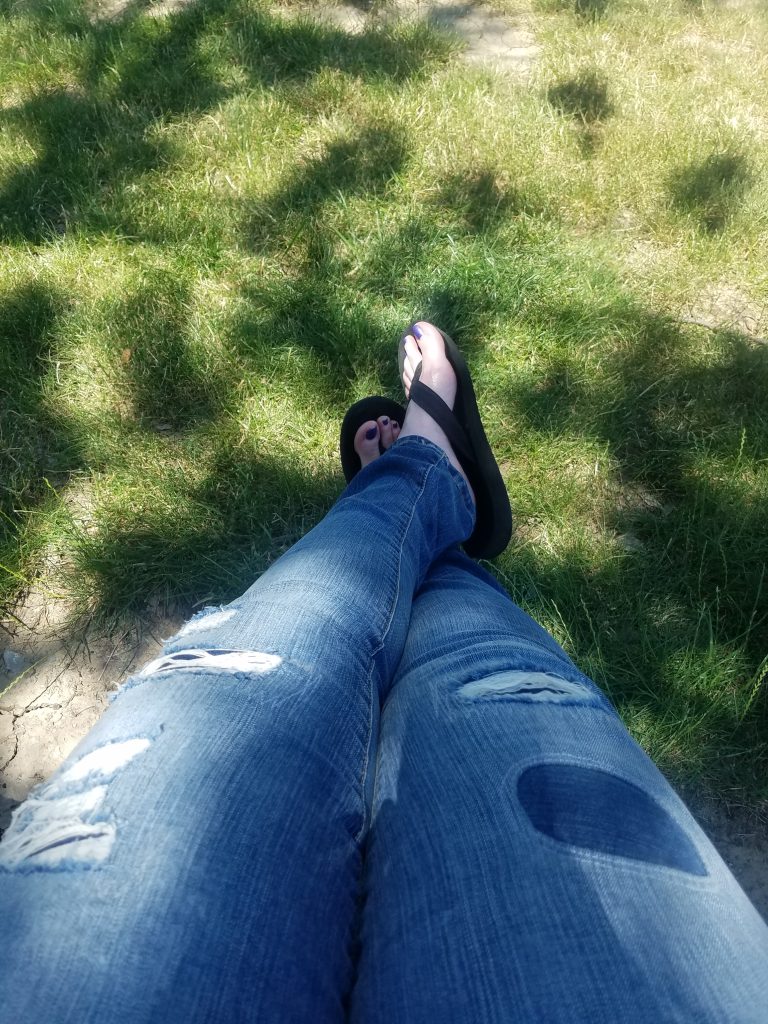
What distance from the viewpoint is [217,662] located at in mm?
878

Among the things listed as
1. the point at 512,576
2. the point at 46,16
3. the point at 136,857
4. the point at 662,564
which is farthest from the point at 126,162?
the point at 136,857

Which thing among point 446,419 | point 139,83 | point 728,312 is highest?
point 139,83

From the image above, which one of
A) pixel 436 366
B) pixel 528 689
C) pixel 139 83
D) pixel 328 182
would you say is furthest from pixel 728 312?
pixel 139 83

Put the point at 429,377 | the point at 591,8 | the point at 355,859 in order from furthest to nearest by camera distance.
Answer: the point at 591,8 → the point at 429,377 → the point at 355,859

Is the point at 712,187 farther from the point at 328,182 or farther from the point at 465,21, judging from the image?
the point at 465,21

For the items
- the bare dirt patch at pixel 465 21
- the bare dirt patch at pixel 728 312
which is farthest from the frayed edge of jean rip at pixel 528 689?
the bare dirt patch at pixel 465 21

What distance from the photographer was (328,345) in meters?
1.84

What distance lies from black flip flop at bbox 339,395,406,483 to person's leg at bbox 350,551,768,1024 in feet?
2.72

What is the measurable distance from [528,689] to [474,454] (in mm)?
803

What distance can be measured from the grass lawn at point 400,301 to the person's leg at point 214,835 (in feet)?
2.20

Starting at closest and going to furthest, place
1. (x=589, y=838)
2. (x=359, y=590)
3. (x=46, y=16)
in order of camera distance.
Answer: (x=589, y=838)
(x=359, y=590)
(x=46, y=16)

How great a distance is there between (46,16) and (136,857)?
123 inches

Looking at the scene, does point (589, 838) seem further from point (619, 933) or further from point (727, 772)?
point (727, 772)

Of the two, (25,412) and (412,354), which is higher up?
(25,412)
